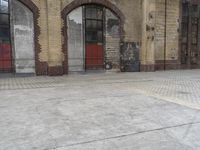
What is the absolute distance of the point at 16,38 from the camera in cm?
1258

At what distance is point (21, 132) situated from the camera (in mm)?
4305

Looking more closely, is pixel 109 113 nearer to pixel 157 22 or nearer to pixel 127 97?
pixel 127 97

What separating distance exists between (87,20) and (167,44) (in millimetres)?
6244

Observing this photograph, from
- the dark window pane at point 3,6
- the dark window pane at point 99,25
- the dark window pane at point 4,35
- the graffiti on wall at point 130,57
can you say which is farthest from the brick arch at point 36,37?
the graffiti on wall at point 130,57

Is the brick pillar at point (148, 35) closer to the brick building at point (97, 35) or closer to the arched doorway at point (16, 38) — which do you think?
the brick building at point (97, 35)

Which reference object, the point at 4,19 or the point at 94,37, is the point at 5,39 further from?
the point at 94,37

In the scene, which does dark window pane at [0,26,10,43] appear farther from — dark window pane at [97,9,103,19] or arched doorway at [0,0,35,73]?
dark window pane at [97,9,103,19]

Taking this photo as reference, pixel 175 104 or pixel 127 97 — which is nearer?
pixel 175 104

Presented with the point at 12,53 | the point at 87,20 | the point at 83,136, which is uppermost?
the point at 87,20

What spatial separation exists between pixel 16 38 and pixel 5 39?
531 millimetres

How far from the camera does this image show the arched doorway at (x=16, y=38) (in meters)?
12.4

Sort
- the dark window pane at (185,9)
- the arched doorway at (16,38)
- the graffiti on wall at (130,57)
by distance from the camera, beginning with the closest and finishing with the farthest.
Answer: the arched doorway at (16,38) < the graffiti on wall at (130,57) < the dark window pane at (185,9)

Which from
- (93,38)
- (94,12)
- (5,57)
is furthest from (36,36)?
(94,12)

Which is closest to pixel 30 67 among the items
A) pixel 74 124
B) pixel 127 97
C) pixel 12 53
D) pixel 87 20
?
pixel 12 53
